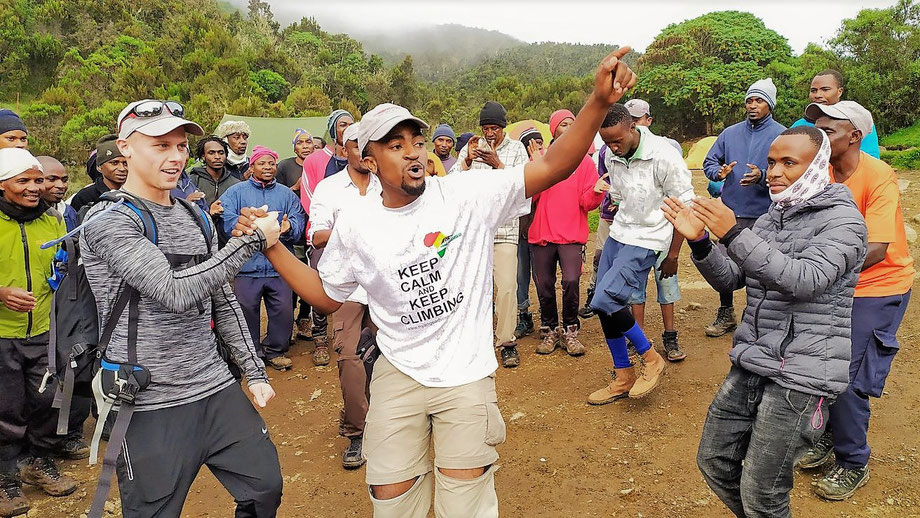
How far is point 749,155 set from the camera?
227 inches

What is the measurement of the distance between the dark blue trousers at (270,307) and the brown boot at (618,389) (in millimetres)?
3143

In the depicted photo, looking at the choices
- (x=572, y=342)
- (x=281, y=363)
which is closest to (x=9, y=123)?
(x=281, y=363)

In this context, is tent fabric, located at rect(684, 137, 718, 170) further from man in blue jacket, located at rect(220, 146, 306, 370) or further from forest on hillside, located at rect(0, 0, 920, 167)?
man in blue jacket, located at rect(220, 146, 306, 370)

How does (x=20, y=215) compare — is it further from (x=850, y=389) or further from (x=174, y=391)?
(x=850, y=389)

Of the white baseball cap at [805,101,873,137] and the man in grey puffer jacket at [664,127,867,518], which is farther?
the white baseball cap at [805,101,873,137]

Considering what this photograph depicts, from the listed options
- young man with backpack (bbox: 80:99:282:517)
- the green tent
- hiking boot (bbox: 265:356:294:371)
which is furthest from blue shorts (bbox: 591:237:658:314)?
the green tent

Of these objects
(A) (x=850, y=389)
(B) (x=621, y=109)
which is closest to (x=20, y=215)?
(B) (x=621, y=109)

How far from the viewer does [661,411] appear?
16.2ft

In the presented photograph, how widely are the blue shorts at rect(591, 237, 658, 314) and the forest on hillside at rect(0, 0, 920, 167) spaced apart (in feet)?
78.8

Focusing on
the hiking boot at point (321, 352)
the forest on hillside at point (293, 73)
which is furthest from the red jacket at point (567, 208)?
the forest on hillside at point (293, 73)

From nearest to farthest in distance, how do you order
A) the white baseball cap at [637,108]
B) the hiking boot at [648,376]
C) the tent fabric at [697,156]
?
the hiking boot at [648,376], the white baseball cap at [637,108], the tent fabric at [697,156]

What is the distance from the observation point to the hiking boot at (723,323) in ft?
21.4

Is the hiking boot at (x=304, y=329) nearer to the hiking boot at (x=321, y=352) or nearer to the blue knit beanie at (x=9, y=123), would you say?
the hiking boot at (x=321, y=352)

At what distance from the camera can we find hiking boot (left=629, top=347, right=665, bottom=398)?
15.9ft
